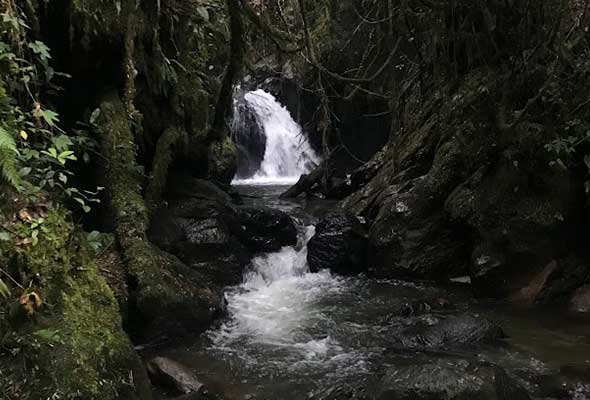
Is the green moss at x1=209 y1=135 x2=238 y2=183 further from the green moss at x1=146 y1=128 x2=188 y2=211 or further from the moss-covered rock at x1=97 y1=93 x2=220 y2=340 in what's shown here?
the moss-covered rock at x1=97 y1=93 x2=220 y2=340

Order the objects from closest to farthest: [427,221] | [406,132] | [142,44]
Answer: [142,44]
[427,221]
[406,132]

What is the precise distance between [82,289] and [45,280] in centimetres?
32

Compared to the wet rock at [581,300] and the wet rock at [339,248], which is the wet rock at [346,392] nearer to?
the wet rock at [581,300]

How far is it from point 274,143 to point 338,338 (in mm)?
13279

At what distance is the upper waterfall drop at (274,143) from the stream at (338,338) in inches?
391

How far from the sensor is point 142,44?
591 centimetres

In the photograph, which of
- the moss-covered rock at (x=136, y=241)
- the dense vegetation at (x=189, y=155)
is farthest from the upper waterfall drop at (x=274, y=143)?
the moss-covered rock at (x=136, y=241)

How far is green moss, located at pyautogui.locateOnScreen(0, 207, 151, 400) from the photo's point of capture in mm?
2668

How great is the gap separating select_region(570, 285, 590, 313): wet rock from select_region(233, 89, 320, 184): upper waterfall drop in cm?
1210

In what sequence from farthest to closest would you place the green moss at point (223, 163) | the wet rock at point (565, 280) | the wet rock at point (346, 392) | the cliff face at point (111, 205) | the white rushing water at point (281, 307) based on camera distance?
the green moss at point (223, 163)
the wet rock at point (565, 280)
the white rushing water at point (281, 307)
the wet rock at point (346, 392)
the cliff face at point (111, 205)

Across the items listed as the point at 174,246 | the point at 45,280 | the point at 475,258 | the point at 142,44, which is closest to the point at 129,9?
the point at 142,44

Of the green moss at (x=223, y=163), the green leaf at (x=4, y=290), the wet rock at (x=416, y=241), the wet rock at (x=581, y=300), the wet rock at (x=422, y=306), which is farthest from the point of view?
the green moss at (x=223, y=163)

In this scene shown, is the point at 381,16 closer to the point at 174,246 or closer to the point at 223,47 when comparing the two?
the point at 223,47

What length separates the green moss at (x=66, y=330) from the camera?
267 centimetres
